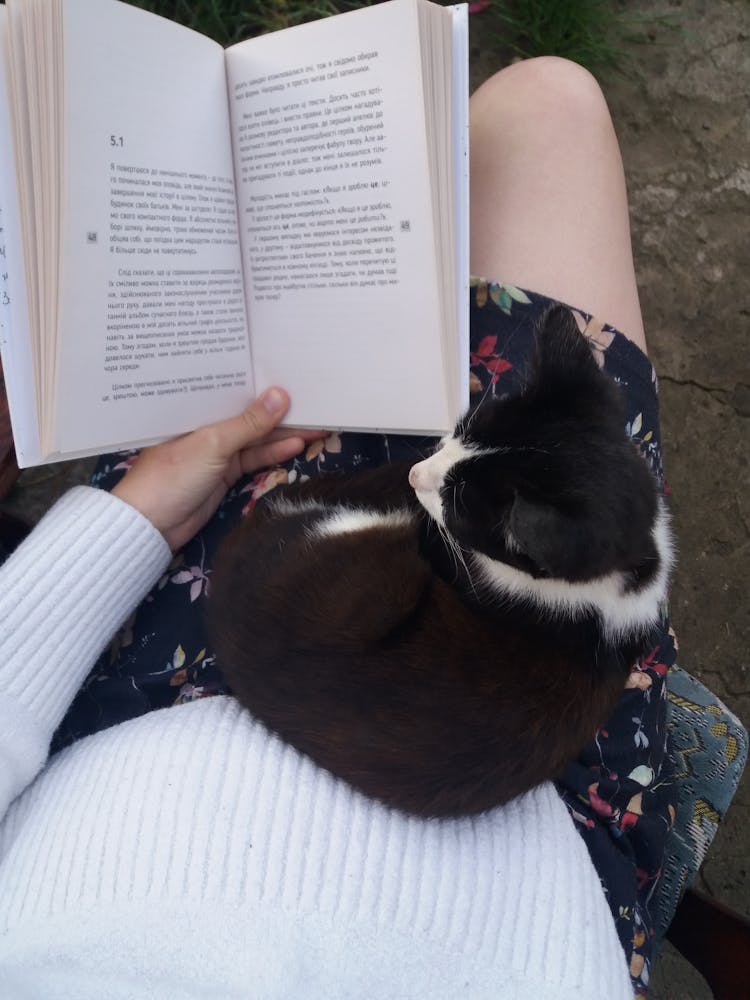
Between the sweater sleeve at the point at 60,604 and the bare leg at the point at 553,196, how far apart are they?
1.76 ft

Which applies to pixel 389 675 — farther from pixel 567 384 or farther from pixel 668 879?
pixel 668 879

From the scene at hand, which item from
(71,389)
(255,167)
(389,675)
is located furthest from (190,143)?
(389,675)

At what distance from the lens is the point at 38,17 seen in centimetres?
65

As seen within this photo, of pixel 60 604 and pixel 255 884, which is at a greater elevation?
pixel 60 604

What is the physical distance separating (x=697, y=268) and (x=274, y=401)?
3.13 ft

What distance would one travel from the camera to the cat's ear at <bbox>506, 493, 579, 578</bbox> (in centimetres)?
55

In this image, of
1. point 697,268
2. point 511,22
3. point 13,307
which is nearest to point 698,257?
point 697,268

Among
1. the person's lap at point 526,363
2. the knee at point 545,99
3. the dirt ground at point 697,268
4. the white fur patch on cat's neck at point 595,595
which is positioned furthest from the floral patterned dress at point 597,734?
the dirt ground at point 697,268

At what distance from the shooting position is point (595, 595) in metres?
0.71

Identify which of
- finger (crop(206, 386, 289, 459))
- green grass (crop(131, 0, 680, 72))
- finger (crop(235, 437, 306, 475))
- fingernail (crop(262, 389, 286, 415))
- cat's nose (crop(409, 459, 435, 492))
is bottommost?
cat's nose (crop(409, 459, 435, 492))

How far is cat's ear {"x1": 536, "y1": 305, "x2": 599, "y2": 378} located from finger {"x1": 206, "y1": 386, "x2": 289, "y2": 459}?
1.02ft

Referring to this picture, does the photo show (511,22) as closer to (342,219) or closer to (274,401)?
(342,219)

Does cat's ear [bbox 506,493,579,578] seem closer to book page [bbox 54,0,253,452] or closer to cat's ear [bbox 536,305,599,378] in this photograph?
cat's ear [bbox 536,305,599,378]

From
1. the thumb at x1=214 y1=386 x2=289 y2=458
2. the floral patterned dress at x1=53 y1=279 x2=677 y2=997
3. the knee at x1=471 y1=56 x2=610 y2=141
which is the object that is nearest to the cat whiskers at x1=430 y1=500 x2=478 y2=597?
the floral patterned dress at x1=53 y1=279 x2=677 y2=997
